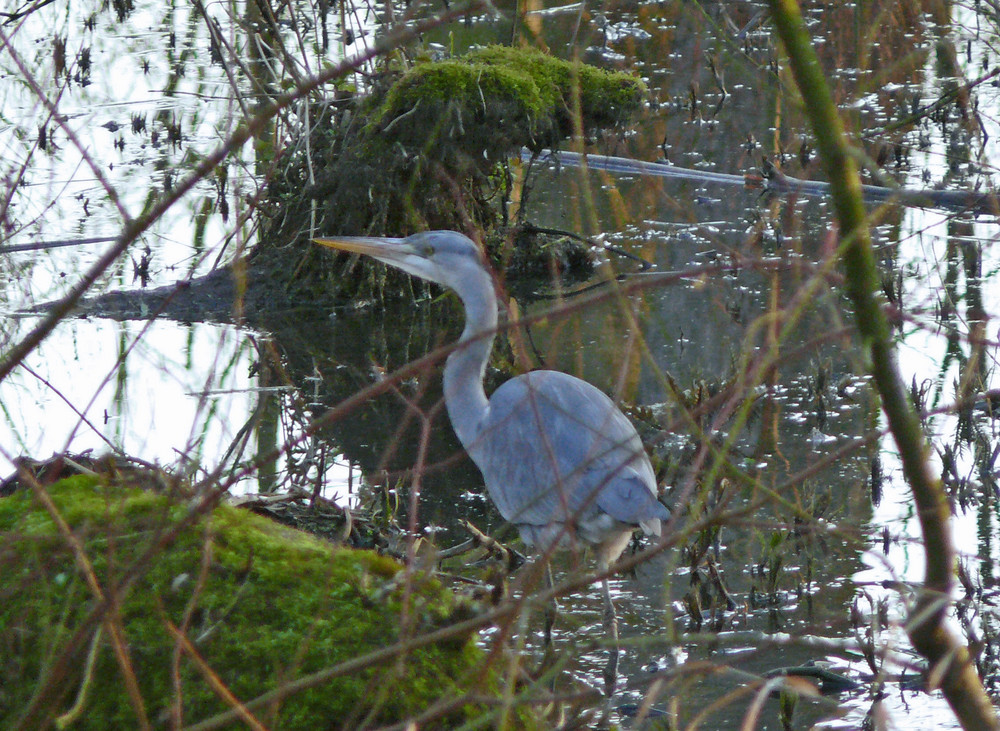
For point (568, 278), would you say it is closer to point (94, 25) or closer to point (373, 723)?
point (373, 723)

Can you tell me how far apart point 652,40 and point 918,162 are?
13.5 ft

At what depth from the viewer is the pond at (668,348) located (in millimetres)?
2020

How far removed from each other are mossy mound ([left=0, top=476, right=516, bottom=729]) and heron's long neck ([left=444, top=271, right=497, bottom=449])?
1621 mm

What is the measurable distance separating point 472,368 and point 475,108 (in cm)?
251

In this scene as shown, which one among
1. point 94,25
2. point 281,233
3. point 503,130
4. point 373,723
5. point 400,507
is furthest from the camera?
point 94,25

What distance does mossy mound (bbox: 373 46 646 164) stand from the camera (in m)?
6.45

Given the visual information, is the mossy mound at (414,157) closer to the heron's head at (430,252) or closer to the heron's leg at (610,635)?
the heron's head at (430,252)

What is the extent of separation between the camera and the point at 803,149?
28.2 feet

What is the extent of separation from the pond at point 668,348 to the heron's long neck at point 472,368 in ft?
1.02

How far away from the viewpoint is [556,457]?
3.92 metres

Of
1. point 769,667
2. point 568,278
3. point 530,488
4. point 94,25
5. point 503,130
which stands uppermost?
point 94,25

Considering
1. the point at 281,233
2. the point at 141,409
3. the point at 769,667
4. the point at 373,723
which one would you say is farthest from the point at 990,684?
the point at 281,233

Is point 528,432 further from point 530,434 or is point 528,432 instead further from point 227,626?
point 227,626

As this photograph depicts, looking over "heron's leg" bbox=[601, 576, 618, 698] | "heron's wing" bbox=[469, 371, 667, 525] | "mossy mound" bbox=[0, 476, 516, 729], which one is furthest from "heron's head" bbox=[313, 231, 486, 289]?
"mossy mound" bbox=[0, 476, 516, 729]
